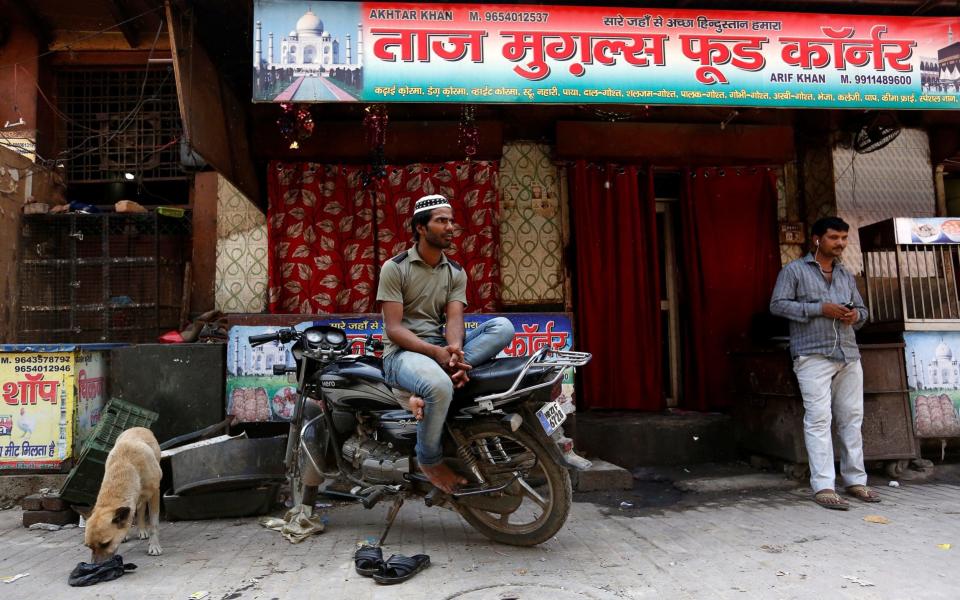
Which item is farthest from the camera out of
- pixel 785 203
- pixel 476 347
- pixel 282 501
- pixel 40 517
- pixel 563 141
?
pixel 785 203

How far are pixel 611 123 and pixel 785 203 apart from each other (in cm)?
245

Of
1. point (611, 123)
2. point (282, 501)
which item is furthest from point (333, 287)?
point (611, 123)

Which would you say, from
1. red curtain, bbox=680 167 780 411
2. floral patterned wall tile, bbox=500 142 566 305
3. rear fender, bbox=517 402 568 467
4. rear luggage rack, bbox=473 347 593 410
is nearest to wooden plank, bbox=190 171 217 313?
floral patterned wall tile, bbox=500 142 566 305

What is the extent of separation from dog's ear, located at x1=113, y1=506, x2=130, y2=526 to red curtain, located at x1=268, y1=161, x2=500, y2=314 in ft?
10.1

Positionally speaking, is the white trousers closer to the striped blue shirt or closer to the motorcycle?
the striped blue shirt

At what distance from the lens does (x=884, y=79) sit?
4.98 m

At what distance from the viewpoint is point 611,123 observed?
692 cm

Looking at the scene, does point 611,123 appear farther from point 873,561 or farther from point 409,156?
point 873,561

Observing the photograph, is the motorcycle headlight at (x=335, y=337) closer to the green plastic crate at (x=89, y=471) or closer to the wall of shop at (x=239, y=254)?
the green plastic crate at (x=89, y=471)

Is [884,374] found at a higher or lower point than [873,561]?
higher

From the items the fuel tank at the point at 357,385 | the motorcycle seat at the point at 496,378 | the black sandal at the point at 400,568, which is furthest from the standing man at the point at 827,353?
the fuel tank at the point at 357,385

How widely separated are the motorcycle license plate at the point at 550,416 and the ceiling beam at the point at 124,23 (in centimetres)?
601

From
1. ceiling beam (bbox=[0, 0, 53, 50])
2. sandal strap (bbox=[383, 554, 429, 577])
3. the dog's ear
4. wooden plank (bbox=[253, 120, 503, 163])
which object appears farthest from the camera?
wooden plank (bbox=[253, 120, 503, 163])

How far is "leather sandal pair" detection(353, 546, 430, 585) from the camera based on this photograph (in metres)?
3.16
